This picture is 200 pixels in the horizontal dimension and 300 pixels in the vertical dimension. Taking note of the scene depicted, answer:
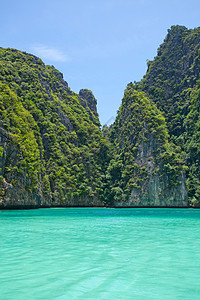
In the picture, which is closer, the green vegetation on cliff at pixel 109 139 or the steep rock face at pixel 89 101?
the green vegetation on cliff at pixel 109 139

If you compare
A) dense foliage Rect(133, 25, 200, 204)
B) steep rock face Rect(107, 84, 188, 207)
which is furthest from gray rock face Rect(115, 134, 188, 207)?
dense foliage Rect(133, 25, 200, 204)

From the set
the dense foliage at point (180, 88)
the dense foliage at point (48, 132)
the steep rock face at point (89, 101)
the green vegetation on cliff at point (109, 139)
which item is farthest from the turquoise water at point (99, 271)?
the steep rock face at point (89, 101)

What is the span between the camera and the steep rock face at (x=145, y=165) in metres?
54.1

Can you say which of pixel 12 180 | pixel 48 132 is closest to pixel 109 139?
pixel 48 132

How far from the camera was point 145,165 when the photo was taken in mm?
57688

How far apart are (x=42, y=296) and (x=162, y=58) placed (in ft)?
254

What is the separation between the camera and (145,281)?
6176 millimetres

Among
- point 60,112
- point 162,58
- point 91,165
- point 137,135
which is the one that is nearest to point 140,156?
point 137,135

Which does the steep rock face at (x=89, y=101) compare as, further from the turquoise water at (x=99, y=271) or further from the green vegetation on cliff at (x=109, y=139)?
the turquoise water at (x=99, y=271)

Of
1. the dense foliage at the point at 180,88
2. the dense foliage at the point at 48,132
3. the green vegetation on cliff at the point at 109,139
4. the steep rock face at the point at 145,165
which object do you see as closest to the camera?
the dense foliage at the point at 48,132

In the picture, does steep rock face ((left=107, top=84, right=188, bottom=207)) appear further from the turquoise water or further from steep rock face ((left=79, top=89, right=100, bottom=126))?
the turquoise water

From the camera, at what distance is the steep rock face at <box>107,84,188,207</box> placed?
178 feet

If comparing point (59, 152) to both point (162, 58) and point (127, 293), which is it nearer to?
point (162, 58)

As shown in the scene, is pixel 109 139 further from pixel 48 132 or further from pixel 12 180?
pixel 12 180
